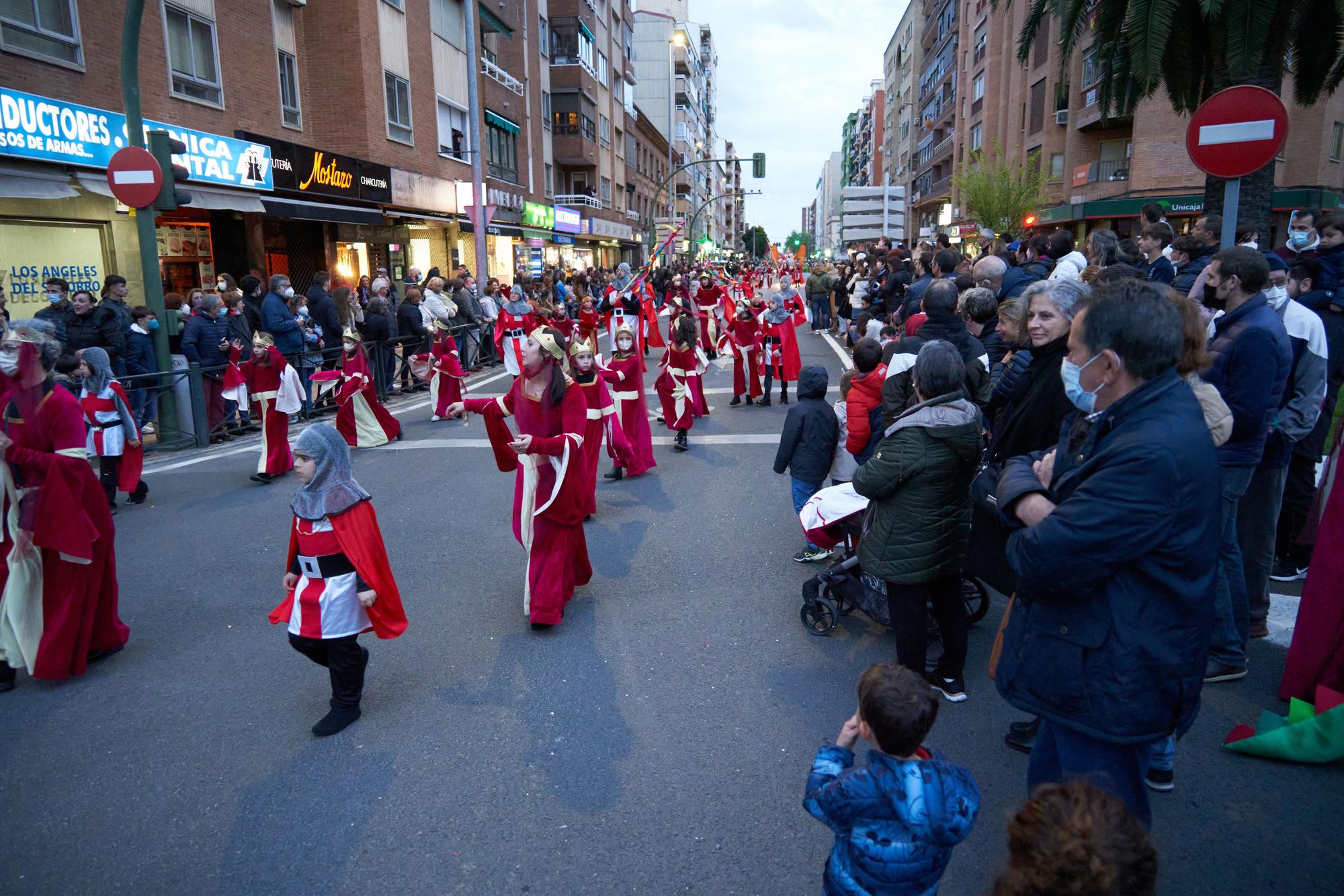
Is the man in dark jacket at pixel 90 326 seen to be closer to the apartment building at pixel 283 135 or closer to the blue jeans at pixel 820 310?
the apartment building at pixel 283 135

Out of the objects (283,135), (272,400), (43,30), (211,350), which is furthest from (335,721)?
(283,135)

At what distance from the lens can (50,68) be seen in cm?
1285

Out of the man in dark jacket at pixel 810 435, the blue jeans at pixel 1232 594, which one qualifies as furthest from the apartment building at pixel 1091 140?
the blue jeans at pixel 1232 594

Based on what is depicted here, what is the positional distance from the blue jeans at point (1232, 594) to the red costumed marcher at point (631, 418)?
5.56 meters

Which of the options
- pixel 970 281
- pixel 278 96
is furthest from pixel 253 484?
pixel 278 96

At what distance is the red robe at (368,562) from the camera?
12.9 feet

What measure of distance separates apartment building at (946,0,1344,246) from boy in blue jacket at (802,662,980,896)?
22842mm

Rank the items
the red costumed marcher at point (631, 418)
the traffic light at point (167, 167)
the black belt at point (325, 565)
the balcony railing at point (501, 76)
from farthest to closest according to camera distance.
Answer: the balcony railing at point (501, 76) → the traffic light at point (167, 167) → the red costumed marcher at point (631, 418) → the black belt at point (325, 565)

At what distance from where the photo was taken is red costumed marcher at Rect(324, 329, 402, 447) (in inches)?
407

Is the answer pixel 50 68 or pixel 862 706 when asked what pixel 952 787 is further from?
pixel 50 68

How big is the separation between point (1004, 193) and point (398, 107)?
2434 cm

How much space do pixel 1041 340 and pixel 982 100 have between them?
52334 mm

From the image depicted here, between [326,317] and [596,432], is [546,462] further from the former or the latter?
[326,317]

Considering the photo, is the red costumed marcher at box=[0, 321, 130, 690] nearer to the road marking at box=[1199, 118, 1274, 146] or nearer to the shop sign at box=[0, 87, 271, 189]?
the road marking at box=[1199, 118, 1274, 146]
